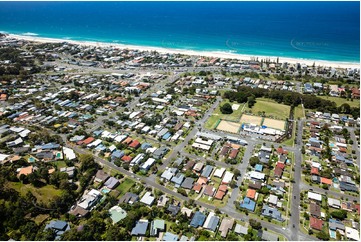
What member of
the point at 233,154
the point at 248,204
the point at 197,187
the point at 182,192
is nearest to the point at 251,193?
the point at 248,204

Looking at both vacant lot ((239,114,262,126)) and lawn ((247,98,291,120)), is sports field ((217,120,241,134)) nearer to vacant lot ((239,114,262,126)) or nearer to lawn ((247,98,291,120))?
vacant lot ((239,114,262,126))

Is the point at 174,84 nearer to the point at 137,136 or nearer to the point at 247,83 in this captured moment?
the point at 247,83

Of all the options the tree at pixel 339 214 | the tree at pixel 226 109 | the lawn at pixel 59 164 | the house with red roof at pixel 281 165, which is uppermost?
the tree at pixel 226 109

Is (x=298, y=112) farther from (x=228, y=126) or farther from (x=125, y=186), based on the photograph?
(x=125, y=186)

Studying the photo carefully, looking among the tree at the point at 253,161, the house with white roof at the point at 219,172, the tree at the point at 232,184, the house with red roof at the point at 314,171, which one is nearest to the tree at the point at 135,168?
the house with white roof at the point at 219,172

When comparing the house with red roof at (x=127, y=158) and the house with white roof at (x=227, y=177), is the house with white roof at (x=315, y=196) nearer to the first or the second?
the house with white roof at (x=227, y=177)
